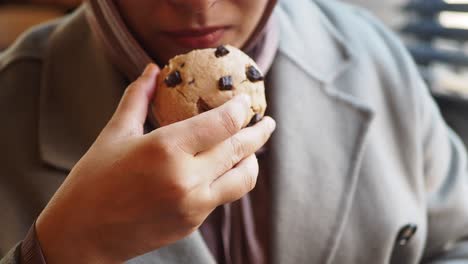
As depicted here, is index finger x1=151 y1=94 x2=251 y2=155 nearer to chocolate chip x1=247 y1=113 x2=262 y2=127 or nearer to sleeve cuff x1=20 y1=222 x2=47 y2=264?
chocolate chip x1=247 y1=113 x2=262 y2=127

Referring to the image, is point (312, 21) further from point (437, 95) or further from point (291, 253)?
point (437, 95)

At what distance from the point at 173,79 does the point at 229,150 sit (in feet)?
0.49

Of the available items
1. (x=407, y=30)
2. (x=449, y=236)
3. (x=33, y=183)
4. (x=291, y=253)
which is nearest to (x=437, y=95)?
(x=407, y=30)

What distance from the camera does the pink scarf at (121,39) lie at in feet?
2.84

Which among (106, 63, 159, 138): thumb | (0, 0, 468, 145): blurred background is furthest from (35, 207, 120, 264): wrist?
(0, 0, 468, 145): blurred background

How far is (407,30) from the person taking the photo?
6.26ft

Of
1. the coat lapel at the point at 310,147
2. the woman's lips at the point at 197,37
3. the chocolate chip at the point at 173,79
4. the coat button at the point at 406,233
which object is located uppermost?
the woman's lips at the point at 197,37

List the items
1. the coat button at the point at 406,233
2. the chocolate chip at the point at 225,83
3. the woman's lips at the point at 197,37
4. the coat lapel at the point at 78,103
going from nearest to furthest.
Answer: the chocolate chip at the point at 225,83, the woman's lips at the point at 197,37, the coat lapel at the point at 78,103, the coat button at the point at 406,233

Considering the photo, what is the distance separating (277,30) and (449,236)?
25.2 inches

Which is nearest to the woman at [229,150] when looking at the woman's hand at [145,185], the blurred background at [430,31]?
the woman's hand at [145,185]

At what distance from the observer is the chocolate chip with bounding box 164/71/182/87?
2.29 feet

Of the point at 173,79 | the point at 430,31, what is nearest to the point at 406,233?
the point at 173,79

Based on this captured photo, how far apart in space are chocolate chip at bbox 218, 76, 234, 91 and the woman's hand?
5 cm

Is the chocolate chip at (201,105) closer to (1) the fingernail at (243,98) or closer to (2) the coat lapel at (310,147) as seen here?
(1) the fingernail at (243,98)
